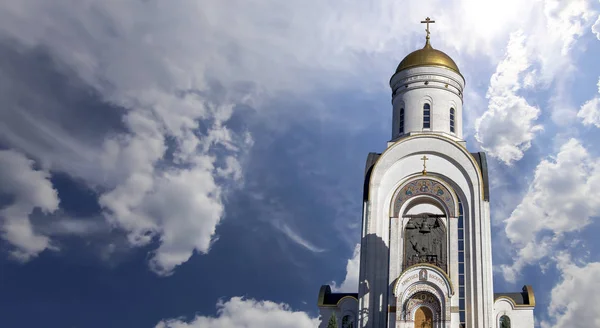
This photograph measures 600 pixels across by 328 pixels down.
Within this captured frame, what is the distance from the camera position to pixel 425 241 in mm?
23688

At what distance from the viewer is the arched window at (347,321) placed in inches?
958

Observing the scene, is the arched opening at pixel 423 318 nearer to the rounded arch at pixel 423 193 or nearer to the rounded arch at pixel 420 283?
the rounded arch at pixel 420 283

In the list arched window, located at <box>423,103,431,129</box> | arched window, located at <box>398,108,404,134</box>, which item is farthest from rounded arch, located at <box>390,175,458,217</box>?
arched window, located at <box>398,108,404,134</box>

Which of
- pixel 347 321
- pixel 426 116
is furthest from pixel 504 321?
pixel 426 116

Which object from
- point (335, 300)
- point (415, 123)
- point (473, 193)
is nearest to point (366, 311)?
point (335, 300)

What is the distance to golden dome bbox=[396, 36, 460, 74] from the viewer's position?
88.8ft

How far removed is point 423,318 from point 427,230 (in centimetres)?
329

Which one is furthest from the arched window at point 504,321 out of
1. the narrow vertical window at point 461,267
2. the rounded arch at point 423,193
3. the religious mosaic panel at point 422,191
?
the religious mosaic panel at point 422,191

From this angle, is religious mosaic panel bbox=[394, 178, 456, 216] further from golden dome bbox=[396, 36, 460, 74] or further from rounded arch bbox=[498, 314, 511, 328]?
golden dome bbox=[396, 36, 460, 74]

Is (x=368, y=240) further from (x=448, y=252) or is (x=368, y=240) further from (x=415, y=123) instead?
(x=415, y=123)

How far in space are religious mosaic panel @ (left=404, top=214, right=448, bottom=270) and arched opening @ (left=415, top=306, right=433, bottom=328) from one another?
1884mm

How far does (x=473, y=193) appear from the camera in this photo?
2466 cm

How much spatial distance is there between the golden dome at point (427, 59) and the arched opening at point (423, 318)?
9.94m

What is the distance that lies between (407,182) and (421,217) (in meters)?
1.59
